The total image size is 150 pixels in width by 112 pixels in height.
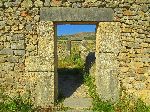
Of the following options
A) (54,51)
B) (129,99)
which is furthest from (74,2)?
(129,99)

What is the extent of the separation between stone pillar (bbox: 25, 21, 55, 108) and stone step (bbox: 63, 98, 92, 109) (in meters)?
0.65

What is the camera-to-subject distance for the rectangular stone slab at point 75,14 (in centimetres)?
740

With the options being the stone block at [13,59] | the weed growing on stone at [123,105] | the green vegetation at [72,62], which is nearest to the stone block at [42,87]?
the stone block at [13,59]

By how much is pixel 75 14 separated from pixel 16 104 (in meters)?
2.54

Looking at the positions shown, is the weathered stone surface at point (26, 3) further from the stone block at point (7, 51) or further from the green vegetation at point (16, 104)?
the green vegetation at point (16, 104)

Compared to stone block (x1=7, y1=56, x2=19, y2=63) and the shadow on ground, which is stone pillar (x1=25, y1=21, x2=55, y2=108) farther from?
the shadow on ground

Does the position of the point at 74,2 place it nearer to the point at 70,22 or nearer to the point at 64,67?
the point at 70,22

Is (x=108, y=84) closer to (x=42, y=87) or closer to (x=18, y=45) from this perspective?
(x=42, y=87)

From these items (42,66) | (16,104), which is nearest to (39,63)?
(42,66)

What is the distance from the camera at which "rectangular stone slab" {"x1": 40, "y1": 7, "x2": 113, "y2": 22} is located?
7398 mm

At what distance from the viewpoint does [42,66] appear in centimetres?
754

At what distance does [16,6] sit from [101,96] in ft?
9.78

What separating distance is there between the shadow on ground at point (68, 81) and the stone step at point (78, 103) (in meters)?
0.39

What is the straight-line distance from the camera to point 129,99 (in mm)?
7535
